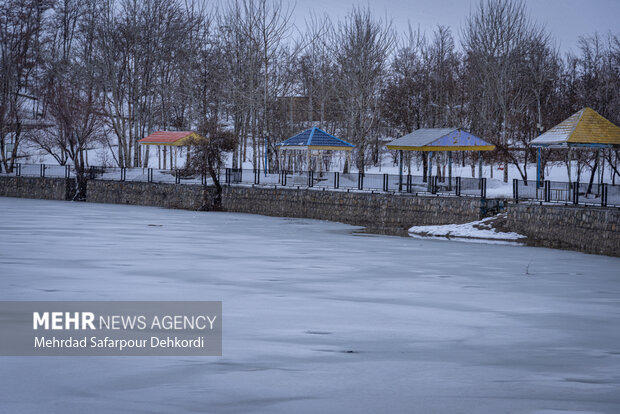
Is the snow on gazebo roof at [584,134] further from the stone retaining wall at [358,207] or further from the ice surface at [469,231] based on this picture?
the ice surface at [469,231]

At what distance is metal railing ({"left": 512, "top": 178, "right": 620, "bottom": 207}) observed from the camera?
82.4 feet

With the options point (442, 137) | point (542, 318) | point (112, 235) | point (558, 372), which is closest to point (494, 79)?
point (442, 137)

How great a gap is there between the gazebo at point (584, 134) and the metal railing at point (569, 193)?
1.61 ft

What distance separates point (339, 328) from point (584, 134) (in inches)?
897

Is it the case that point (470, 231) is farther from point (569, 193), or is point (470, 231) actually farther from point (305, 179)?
point (305, 179)

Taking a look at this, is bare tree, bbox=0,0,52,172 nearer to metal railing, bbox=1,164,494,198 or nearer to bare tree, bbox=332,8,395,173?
metal railing, bbox=1,164,494,198

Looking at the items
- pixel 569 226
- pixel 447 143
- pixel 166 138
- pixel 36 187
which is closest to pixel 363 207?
pixel 447 143

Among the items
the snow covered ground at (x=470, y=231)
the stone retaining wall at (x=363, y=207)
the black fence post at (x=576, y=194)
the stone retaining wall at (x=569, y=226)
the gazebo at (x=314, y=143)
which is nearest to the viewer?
the stone retaining wall at (x=569, y=226)

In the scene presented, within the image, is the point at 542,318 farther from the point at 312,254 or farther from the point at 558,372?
the point at 312,254

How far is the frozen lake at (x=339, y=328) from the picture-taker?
6.43 meters

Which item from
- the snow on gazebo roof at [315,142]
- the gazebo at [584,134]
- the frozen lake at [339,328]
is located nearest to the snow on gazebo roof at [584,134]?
the gazebo at [584,134]

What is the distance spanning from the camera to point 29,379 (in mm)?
6668

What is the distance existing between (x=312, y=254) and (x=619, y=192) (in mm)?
12502

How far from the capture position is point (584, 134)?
29234 mm
